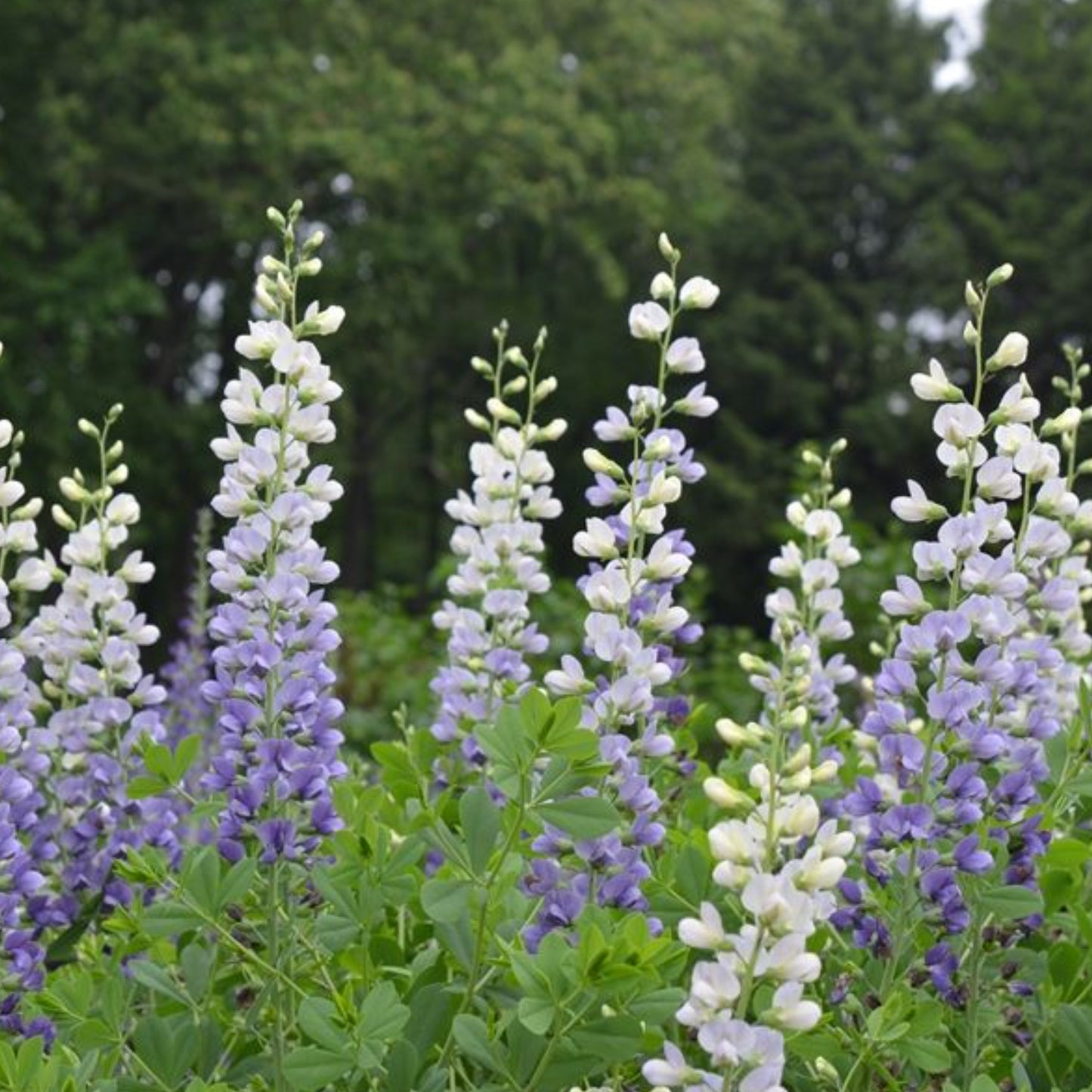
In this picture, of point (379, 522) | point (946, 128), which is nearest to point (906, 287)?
point (946, 128)

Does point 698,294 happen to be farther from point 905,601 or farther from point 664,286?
point 905,601

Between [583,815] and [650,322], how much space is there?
31.8 inches

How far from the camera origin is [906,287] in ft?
82.2

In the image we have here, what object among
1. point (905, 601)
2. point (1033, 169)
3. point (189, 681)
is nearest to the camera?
point (905, 601)

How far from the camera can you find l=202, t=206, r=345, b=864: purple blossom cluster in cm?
243

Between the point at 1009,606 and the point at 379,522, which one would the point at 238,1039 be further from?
the point at 379,522

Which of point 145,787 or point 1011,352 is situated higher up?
point 1011,352

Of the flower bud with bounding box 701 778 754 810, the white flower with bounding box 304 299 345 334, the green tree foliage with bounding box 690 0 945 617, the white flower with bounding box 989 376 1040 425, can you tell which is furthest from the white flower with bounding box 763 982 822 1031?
the green tree foliage with bounding box 690 0 945 617

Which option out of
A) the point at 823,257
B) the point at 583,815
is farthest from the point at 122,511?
the point at 823,257

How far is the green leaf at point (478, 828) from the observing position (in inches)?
85.9

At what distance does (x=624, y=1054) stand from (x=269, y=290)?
1.22 m

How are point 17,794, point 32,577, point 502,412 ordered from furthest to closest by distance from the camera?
point 502,412
point 32,577
point 17,794

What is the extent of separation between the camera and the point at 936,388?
2457 mm

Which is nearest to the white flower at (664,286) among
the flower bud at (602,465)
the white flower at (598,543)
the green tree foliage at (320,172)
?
the flower bud at (602,465)
